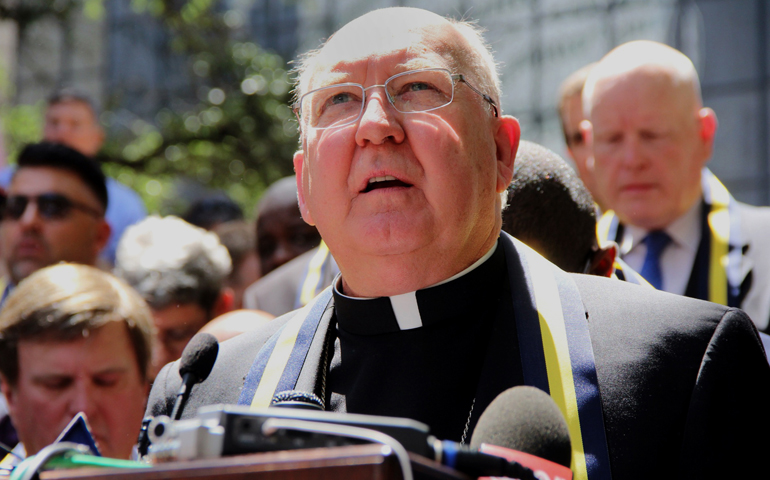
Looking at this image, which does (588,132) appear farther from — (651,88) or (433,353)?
(433,353)

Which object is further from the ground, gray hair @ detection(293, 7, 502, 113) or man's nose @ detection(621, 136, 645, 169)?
gray hair @ detection(293, 7, 502, 113)

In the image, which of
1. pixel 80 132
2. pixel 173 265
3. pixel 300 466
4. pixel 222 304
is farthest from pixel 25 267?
pixel 300 466

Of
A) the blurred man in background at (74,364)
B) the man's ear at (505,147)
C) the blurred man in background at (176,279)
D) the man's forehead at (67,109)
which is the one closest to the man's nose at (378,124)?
the man's ear at (505,147)

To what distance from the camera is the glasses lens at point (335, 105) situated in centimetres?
252

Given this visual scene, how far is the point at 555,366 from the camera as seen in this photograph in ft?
7.43

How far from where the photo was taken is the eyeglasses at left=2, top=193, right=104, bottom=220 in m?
4.82

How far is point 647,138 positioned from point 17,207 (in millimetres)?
3217

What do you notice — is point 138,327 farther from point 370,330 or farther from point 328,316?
point 370,330

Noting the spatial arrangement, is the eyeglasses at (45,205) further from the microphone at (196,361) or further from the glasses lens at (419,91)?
the glasses lens at (419,91)

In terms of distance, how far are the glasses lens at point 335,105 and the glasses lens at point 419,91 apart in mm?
99

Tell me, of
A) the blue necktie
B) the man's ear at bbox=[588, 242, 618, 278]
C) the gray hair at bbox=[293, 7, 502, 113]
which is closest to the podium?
the gray hair at bbox=[293, 7, 502, 113]

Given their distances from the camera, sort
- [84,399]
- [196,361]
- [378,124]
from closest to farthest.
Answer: [196,361]
[378,124]
[84,399]

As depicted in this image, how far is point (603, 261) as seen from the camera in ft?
10.3

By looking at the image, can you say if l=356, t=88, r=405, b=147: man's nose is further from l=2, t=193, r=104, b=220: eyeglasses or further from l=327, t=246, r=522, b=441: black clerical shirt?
l=2, t=193, r=104, b=220: eyeglasses
